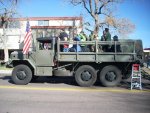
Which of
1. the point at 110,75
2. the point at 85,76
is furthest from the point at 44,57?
the point at 110,75

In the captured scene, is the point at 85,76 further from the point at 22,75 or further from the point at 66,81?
the point at 22,75

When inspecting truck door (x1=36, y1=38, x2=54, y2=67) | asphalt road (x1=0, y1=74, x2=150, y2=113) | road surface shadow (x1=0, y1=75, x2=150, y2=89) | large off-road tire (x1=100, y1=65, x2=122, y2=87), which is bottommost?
asphalt road (x1=0, y1=74, x2=150, y2=113)

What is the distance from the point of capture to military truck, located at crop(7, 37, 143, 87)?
46.2 ft

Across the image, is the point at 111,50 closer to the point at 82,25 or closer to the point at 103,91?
the point at 103,91

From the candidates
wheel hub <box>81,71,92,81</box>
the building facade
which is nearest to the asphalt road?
wheel hub <box>81,71,92,81</box>

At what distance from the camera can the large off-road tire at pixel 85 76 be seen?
1407cm

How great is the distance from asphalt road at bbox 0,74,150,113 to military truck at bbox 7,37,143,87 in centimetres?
67

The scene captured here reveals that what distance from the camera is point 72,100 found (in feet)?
34.1

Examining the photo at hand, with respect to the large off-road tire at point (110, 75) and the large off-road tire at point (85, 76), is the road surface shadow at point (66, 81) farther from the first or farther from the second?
the large off-road tire at point (85, 76)

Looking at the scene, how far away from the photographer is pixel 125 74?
49.3 feet

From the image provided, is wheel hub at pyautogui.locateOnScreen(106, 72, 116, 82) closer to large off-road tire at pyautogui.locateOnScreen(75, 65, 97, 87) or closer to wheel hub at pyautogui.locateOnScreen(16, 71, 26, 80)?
large off-road tire at pyautogui.locateOnScreen(75, 65, 97, 87)

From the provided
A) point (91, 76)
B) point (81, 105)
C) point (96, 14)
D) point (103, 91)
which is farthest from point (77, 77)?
point (96, 14)

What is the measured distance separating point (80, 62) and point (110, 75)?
5.40 ft

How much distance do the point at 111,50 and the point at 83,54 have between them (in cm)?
149
